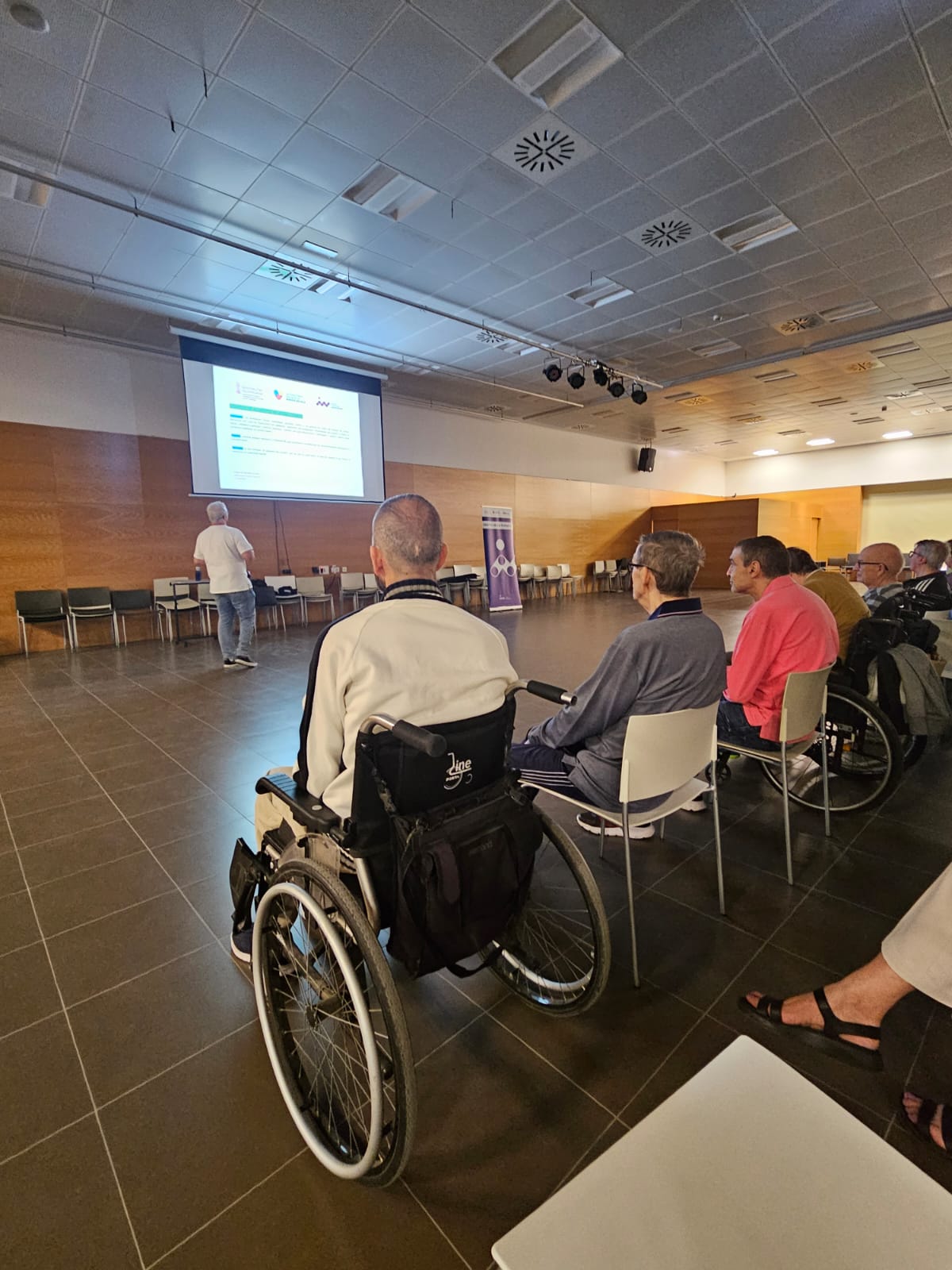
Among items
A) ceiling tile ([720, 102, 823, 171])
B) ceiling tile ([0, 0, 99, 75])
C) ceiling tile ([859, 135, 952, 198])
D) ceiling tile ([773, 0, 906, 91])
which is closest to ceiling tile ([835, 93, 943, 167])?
ceiling tile ([859, 135, 952, 198])

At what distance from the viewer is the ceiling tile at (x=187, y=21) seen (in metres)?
2.79

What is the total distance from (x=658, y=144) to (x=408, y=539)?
→ 4.19 meters

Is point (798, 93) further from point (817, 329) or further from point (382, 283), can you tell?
point (817, 329)

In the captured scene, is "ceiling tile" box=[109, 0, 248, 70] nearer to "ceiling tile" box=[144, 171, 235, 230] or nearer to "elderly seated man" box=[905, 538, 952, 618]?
"ceiling tile" box=[144, 171, 235, 230]

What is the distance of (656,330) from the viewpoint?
23.9 feet

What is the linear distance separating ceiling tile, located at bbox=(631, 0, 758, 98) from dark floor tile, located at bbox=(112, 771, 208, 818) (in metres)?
4.60

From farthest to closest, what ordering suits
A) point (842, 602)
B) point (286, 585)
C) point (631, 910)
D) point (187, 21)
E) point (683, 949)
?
point (286, 585) → point (187, 21) → point (842, 602) → point (683, 949) → point (631, 910)

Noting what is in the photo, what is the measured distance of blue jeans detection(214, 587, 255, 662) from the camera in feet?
19.1

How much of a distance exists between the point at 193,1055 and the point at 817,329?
9.24 metres

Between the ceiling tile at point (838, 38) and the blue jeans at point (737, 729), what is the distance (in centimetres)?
358

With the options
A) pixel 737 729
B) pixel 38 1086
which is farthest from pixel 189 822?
pixel 737 729

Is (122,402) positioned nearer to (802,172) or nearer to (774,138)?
(774,138)

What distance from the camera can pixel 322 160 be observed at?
12.9 feet

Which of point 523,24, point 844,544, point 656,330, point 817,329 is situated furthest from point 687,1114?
point 844,544
